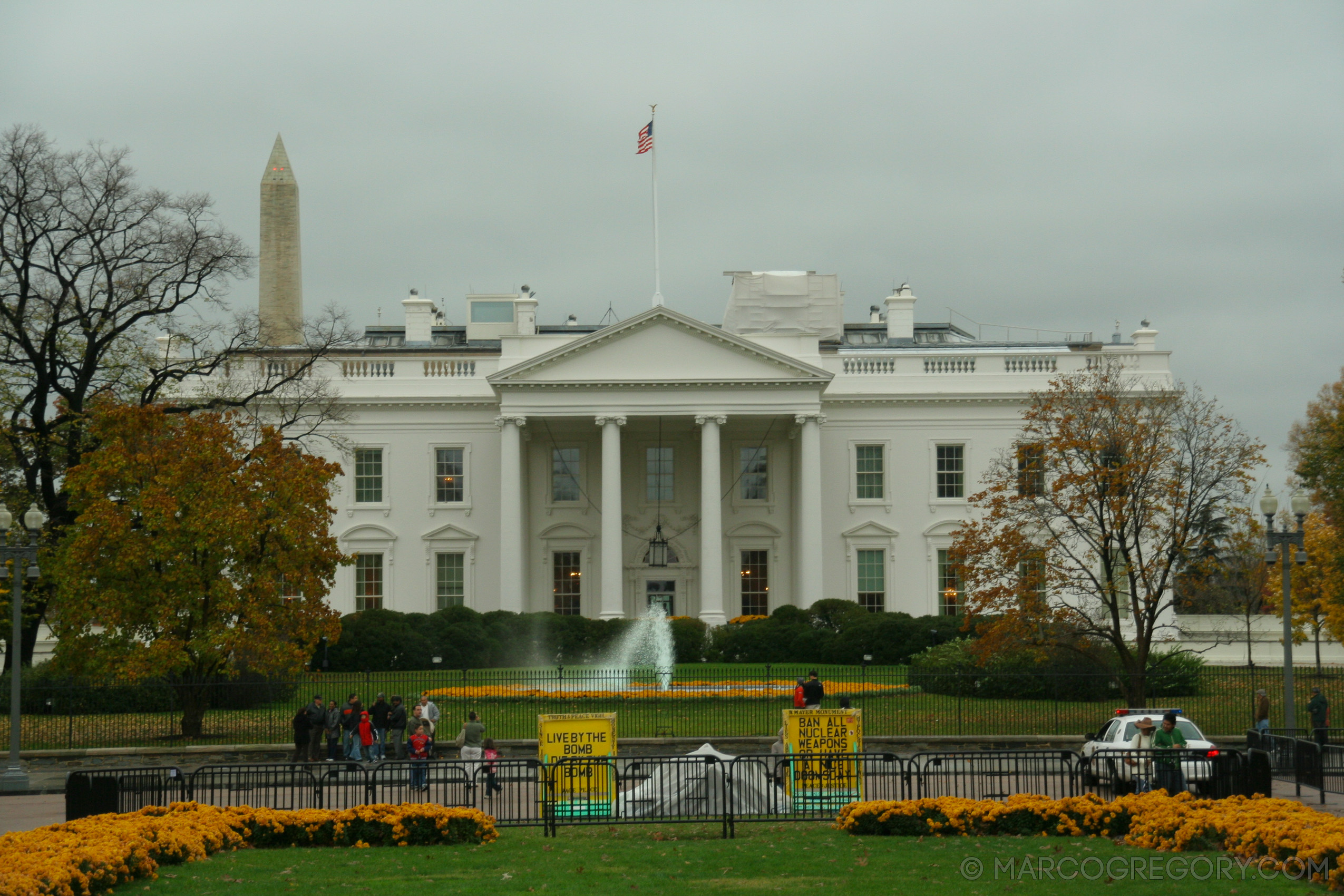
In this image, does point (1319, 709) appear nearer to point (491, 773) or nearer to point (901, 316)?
point (491, 773)

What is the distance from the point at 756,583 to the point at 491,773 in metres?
36.4

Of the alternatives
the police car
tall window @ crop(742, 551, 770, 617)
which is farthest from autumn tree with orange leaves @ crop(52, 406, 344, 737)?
tall window @ crop(742, 551, 770, 617)

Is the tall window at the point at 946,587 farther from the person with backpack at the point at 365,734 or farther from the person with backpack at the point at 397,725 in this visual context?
the person with backpack at the point at 365,734

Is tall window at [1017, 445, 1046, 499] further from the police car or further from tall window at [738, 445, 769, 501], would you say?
tall window at [738, 445, 769, 501]

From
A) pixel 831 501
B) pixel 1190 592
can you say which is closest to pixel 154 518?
pixel 1190 592

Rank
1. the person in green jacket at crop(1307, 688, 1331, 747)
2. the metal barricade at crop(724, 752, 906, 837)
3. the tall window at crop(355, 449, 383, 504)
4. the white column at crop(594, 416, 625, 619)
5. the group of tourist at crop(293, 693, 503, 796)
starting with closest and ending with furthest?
the metal barricade at crop(724, 752, 906, 837) < the group of tourist at crop(293, 693, 503, 796) < the person in green jacket at crop(1307, 688, 1331, 747) < the white column at crop(594, 416, 625, 619) < the tall window at crop(355, 449, 383, 504)

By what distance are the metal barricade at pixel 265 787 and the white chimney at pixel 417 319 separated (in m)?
48.7

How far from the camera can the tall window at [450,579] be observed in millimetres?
55312

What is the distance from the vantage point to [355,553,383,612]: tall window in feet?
180

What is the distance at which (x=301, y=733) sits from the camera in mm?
25984

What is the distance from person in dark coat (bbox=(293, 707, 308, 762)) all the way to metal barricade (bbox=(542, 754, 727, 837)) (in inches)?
346

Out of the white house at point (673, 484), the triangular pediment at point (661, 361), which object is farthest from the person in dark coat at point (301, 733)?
the white house at point (673, 484)

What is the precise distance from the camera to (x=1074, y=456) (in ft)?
112
